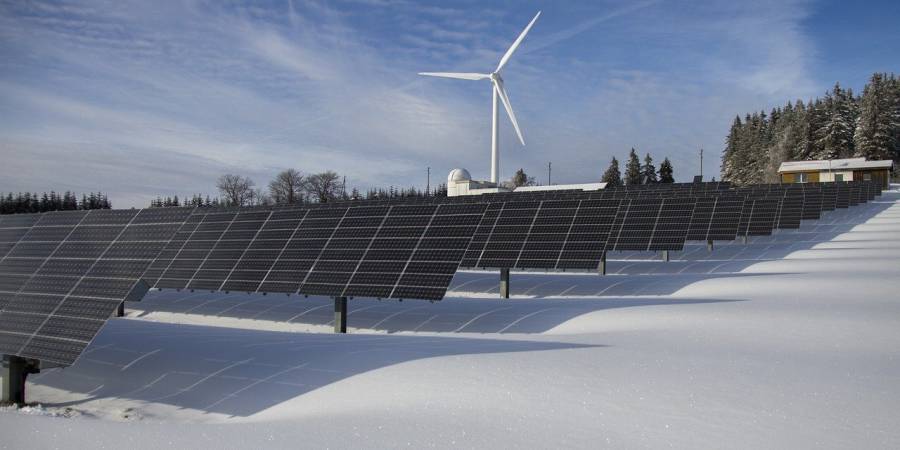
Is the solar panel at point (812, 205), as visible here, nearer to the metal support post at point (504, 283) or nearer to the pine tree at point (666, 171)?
the metal support post at point (504, 283)

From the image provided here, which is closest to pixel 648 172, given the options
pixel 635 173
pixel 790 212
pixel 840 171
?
pixel 635 173

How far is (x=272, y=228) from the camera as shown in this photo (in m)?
24.8

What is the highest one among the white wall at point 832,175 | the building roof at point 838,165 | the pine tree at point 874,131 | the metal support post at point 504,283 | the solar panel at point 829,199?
the pine tree at point 874,131

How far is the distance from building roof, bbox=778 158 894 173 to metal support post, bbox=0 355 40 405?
384 feet

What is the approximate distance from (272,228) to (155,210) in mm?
4552

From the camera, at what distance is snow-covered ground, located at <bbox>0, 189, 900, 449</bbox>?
30.6 ft

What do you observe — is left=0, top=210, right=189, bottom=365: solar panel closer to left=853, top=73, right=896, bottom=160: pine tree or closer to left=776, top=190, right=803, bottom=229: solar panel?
left=776, top=190, right=803, bottom=229: solar panel

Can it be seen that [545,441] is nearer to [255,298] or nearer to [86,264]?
[86,264]

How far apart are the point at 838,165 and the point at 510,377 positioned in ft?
374

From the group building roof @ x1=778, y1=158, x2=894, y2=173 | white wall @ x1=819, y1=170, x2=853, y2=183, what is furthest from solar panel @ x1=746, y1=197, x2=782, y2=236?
white wall @ x1=819, y1=170, x2=853, y2=183

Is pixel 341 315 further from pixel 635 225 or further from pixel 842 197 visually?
pixel 842 197

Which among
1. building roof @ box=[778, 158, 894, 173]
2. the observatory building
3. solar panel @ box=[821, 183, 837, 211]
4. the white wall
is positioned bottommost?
solar panel @ box=[821, 183, 837, 211]

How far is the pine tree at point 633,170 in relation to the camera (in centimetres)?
16350

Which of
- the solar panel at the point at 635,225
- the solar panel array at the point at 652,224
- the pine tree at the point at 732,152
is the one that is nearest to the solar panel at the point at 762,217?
the solar panel array at the point at 652,224
